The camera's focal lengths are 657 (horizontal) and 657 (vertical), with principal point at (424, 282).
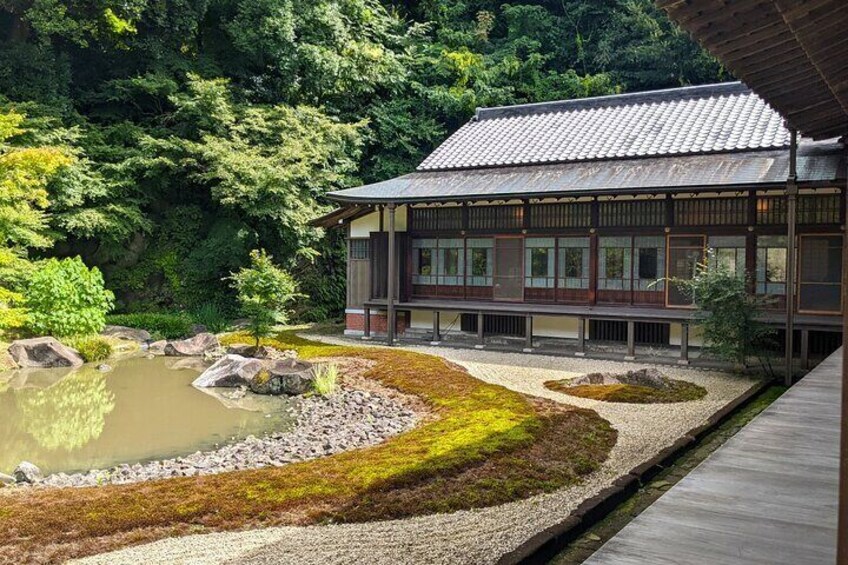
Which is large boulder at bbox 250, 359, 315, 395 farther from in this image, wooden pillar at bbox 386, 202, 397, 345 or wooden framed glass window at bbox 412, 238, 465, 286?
wooden framed glass window at bbox 412, 238, 465, 286

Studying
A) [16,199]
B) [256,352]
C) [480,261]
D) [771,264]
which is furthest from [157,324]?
[771,264]

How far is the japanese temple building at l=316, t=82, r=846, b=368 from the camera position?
13039 millimetres

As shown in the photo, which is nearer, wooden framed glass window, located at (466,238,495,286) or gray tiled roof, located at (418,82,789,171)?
gray tiled roof, located at (418,82,789,171)

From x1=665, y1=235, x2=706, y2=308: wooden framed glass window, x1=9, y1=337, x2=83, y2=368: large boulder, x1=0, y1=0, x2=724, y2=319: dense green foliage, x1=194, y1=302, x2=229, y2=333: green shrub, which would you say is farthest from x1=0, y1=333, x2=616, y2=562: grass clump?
x1=0, y1=0, x2=724, y2=319: dense green foliage

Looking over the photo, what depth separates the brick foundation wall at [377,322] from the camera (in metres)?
18.4

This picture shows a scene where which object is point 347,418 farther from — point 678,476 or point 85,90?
point 85,90

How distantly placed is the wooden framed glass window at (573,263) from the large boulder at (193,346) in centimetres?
901

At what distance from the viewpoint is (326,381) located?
38.1 ft

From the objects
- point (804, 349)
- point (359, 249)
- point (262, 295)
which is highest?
point (359, 249)

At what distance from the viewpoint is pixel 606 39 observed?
2748 centimetres

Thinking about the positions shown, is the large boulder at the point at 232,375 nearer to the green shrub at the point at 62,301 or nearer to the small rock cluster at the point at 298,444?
the small rock cluster at the point at 298,444

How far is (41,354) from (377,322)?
8.28m

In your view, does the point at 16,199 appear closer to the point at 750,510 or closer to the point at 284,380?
the point at 284,380

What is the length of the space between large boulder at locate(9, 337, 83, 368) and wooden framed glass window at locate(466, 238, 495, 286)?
9.76 metres
